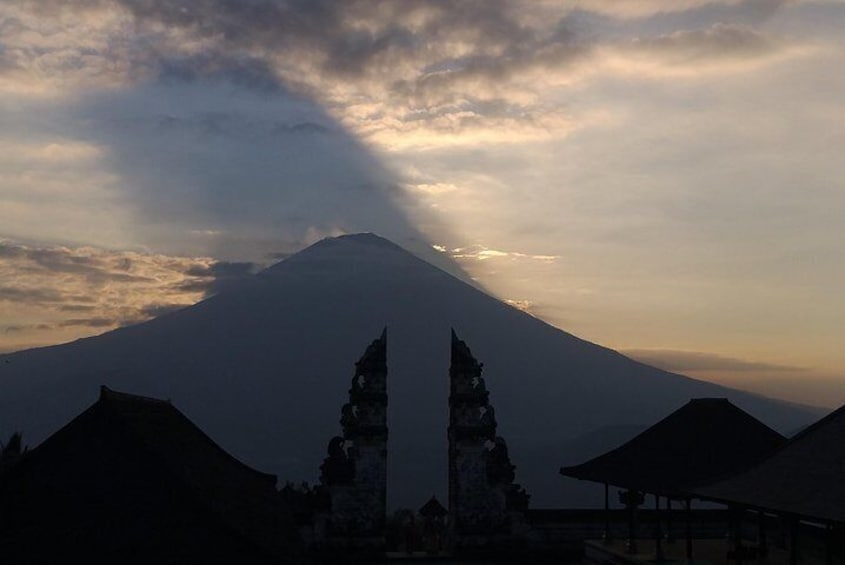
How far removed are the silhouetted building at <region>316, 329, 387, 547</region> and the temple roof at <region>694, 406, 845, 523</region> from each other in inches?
291

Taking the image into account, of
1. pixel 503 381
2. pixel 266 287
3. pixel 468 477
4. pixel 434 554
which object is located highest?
pixel 266 287

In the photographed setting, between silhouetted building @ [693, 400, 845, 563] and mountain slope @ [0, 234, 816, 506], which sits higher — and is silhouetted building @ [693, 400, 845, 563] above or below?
below

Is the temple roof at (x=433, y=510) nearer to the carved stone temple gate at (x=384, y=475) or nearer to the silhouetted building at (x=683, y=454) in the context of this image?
the carved stone temple gate at (x=384, y=475)

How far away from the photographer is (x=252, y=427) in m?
152

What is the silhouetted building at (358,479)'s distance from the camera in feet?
78.5

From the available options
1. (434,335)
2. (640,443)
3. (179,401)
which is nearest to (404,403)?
(434,335)

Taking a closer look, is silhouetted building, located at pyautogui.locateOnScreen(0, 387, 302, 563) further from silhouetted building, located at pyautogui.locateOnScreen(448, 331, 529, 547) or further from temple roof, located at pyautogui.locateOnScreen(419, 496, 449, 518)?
temple roof, located at pyautogui.locateOnScreen(419, 496, 449, 518)

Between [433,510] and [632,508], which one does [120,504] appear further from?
[632,508]

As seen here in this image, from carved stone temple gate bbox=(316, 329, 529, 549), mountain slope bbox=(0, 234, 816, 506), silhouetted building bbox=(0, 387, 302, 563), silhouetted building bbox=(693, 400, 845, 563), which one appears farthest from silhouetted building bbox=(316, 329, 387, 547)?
mountain slope bbox=(0, 234, 816, 506)

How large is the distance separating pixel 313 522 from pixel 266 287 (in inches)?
6735

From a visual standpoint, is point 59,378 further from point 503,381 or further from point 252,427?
point 503,381

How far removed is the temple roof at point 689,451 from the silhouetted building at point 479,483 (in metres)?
2.31

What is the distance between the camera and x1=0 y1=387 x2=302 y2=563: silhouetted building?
1617 cm

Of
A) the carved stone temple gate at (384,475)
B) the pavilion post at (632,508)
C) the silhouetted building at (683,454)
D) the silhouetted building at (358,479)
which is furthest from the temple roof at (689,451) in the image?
the silhouetted building at (358,479)
